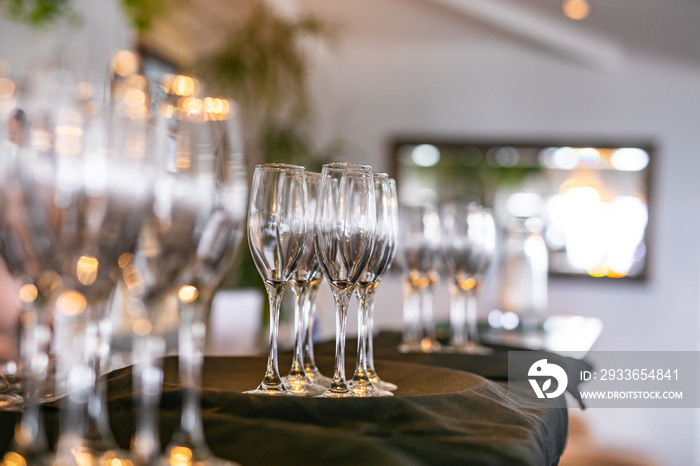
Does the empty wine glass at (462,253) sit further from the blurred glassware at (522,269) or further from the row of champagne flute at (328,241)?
the blurred glassware at (522,269)

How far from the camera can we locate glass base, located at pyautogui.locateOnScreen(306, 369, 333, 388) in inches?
35.3

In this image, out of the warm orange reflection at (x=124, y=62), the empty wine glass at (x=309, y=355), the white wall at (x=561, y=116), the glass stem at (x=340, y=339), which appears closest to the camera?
the glass stem at (x=340, y=339)

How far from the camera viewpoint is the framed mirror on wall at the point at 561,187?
18.5 ft

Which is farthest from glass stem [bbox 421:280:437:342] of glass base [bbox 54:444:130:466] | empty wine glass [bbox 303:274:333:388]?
glass base [bbox 54:444:130:466]

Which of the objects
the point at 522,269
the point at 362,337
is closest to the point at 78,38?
the point at 522,269

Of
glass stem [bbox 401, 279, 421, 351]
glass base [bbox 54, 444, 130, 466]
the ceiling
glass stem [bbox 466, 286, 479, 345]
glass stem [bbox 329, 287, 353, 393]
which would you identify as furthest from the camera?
→ the ceiling

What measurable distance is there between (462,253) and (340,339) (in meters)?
0.65

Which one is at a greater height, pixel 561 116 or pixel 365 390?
pixel 561 116

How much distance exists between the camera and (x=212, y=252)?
1.96 feet

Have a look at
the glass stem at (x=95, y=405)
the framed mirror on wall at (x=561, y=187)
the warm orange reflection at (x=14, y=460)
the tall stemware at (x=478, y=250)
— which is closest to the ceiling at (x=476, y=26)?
the framed mirror on wall at (x=561, y=187)

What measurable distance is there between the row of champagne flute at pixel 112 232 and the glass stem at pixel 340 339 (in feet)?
0.79

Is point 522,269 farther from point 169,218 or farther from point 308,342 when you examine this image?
point 169,218

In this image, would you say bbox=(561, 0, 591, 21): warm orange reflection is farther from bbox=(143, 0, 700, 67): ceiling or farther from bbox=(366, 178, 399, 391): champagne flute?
bbox=(366, 178, 399, 391): champagne flute

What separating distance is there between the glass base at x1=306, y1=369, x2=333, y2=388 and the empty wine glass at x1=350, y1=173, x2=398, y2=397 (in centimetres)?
5
